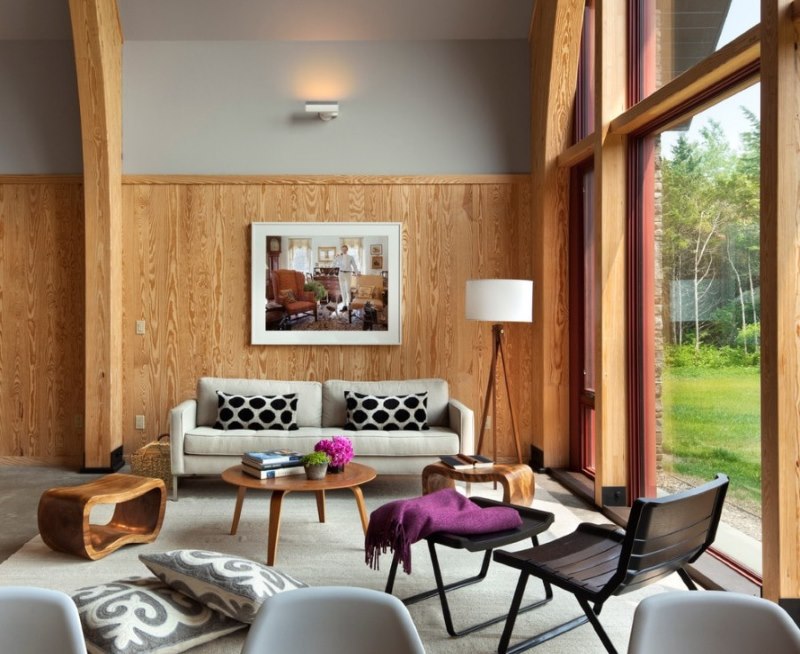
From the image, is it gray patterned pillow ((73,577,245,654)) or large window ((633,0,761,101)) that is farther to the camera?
large window ((633,0,761,101))

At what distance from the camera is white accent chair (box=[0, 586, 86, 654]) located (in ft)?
4.86

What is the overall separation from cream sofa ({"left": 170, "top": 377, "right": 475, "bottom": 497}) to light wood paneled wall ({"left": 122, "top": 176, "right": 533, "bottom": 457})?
2.09 feet

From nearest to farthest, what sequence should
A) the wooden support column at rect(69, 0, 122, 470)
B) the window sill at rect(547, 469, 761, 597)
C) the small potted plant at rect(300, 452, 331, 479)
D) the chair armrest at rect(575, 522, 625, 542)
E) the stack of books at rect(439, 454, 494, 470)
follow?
the chair armrest at rect(575, 522, 625, 542)
the window sill at rect(547, 469, 761, 597)
the small potted plant at rect(300, 452, 331, 479)
the stack of books at rect(439, 454, 494, 470)
the wooden support column at rect(69, 0, 122, 470)

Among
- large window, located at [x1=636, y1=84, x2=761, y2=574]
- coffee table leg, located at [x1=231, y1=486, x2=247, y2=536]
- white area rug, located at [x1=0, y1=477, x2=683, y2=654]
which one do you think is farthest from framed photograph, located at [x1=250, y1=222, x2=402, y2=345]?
large window, located at [x1=636, y1=84, x2=761, y2=574]

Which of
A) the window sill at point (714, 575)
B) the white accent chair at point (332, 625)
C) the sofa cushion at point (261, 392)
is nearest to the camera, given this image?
the white accent chair at point (332, 625)

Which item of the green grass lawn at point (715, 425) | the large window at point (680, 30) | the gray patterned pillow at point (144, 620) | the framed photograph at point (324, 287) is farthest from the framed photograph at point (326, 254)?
the gray patterned pillow at point (144, 620)

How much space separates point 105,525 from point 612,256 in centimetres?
372

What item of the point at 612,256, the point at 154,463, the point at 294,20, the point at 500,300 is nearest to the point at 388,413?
the point at 500,300

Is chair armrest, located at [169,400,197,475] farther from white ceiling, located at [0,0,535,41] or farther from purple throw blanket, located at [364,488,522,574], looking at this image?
white ceiling, located at [0,0,535,41]

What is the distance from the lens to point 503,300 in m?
5.61

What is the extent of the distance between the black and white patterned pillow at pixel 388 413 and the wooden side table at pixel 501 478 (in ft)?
3.04

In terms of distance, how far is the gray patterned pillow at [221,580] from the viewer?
2893mm

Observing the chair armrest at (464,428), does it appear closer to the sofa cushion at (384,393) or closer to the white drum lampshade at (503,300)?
the sofa cushion at (384,393)

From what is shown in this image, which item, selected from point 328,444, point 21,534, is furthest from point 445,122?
point 21,534
